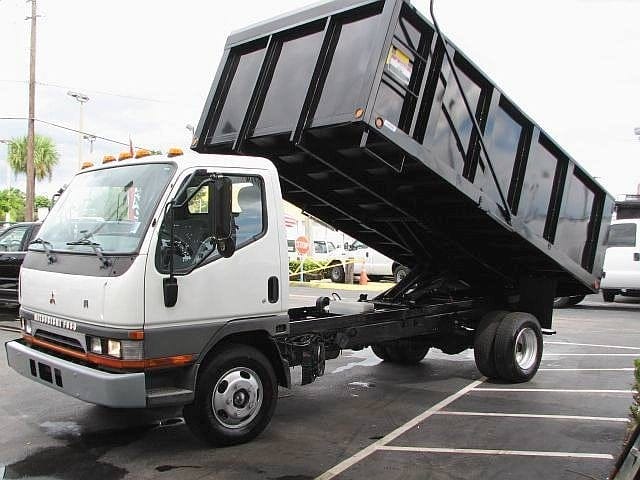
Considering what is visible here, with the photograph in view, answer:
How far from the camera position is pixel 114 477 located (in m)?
4.39

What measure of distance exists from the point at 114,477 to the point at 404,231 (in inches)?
183

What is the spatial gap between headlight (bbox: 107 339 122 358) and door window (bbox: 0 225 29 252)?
26.6ft

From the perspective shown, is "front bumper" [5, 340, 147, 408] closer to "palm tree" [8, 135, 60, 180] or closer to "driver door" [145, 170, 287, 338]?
"driver door" [145, 170, 287, 338]

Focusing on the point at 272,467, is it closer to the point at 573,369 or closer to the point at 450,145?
the point at 450,145

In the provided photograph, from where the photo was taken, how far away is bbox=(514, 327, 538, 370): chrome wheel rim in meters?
7.71

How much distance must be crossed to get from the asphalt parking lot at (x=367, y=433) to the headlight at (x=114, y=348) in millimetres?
856

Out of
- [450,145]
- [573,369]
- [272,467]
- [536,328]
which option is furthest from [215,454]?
[573,369]

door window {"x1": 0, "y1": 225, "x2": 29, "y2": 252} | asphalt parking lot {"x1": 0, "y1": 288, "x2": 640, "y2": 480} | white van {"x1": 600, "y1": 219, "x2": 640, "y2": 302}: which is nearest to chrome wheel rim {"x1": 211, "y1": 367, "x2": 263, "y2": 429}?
asphalt parking lot {"x1": 0, "y1": 288, "x2": 640, "y2": 480}

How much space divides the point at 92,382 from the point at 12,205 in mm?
73162

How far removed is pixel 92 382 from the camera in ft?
14.2

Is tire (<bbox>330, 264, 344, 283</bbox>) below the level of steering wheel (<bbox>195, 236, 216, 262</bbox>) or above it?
below

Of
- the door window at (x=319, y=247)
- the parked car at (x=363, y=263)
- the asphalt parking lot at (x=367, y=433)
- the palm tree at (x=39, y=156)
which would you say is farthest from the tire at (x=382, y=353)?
the palm tree at (x=39, y=156)

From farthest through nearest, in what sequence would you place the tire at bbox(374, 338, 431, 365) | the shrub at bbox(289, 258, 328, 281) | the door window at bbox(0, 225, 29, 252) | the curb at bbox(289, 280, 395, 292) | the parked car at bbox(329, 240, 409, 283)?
the shrub at bbox(289, 258, 328, 281) < the parked car at bbox(329, 240, 409, 283) < the curb at bbox(289, 280, 395, 292) < the door window at bbox(0, 225, 29, 252) < the tire at bbox(374, 338, 431, 365)

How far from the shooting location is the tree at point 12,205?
214 feet
